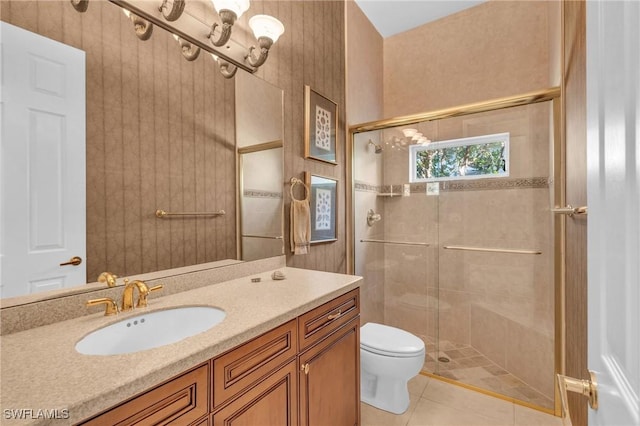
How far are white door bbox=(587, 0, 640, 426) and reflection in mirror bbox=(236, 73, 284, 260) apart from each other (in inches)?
54.5

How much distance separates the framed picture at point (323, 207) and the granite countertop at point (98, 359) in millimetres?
1009

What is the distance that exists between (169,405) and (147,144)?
0.93m

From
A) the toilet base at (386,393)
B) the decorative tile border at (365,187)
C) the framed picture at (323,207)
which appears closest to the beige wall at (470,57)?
the decorative tile border at (365,187)

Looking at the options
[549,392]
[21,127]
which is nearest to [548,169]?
[549,392]

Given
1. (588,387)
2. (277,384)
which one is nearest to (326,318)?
(277,384)

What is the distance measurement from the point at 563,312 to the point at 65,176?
2.56 m

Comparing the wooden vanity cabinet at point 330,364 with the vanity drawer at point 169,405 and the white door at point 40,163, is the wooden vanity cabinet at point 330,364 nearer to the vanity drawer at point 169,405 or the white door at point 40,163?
the vanity drawer at point 169,405

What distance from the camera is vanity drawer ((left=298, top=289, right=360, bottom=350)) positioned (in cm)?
112

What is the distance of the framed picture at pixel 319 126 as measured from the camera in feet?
6.72

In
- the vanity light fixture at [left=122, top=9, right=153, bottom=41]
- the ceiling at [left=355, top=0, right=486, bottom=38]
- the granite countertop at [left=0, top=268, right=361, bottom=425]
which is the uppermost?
the ceiling at [left=355, top=0, right=486, bottom=38]

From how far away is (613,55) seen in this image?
43 cm

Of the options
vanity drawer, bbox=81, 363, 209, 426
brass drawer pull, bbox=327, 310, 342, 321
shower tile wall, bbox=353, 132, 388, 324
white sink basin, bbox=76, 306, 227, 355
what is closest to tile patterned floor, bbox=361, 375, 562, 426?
shower tile wall, bbox=353, 132, 388, 324

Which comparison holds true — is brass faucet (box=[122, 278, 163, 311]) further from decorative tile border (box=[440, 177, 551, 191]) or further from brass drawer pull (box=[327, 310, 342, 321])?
decorative tile border (box=[440, 177, 551, 191])

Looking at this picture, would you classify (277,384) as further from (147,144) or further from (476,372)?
(476,372)
